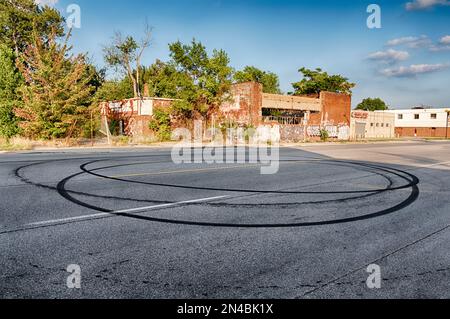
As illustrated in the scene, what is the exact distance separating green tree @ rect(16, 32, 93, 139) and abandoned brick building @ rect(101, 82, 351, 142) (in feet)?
32.1

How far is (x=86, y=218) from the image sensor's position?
5125 millimetres

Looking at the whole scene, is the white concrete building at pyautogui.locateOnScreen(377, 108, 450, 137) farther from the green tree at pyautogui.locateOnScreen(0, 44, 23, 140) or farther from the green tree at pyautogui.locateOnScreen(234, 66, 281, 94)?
the green tree at pyautogui.locateOnScreen(0, 44, 23, 140)

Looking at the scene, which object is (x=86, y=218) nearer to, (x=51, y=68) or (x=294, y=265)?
(x=294, y=265)

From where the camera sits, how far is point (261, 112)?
36.5 meters

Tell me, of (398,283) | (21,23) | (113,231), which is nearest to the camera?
(398,283)

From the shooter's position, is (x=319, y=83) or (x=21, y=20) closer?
(x=21, y=20)

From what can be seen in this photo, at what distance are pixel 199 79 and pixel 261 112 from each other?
25.8 ft

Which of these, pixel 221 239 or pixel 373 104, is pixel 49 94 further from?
pixel 373 104

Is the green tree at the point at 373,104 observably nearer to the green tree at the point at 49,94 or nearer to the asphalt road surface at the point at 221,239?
the green tree at the point at 49,94

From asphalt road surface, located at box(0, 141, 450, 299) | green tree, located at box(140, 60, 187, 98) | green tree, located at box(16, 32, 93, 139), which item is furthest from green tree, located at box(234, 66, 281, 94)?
asphalt road surface, located at box(0, 141, 450, 299)

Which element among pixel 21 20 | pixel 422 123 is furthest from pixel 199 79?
pixel 422 123

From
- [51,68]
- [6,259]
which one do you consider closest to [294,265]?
[6,259]

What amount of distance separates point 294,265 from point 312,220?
185 centimetres
